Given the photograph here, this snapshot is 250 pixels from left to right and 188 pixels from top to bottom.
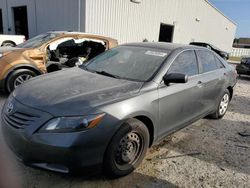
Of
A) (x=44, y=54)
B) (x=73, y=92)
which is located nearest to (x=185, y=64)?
(x=73, y=92)

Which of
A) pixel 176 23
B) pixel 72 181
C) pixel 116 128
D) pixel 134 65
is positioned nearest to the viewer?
pixel 116 128

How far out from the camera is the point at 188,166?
3439 mm

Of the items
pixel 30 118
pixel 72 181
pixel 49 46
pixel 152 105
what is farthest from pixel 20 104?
pixel 49 46

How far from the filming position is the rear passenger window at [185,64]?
372 cm

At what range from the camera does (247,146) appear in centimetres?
→ 430

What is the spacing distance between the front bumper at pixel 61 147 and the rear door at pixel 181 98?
1.05m

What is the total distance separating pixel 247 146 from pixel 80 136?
124 inches

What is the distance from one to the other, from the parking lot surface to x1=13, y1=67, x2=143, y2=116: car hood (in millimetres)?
883

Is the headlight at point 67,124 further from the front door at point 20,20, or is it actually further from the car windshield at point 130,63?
the front door at point 20,20

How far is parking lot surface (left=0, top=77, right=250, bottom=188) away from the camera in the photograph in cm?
294

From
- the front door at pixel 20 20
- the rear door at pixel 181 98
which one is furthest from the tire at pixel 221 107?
the front door at pixel 20 20

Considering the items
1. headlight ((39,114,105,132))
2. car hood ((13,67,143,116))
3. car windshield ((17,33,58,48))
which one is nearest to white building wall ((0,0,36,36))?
car windshield ((17,33,58,48))

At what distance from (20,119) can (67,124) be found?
1.82 ft

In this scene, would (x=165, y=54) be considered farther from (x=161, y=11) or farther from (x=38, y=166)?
(x=161, y=11)
